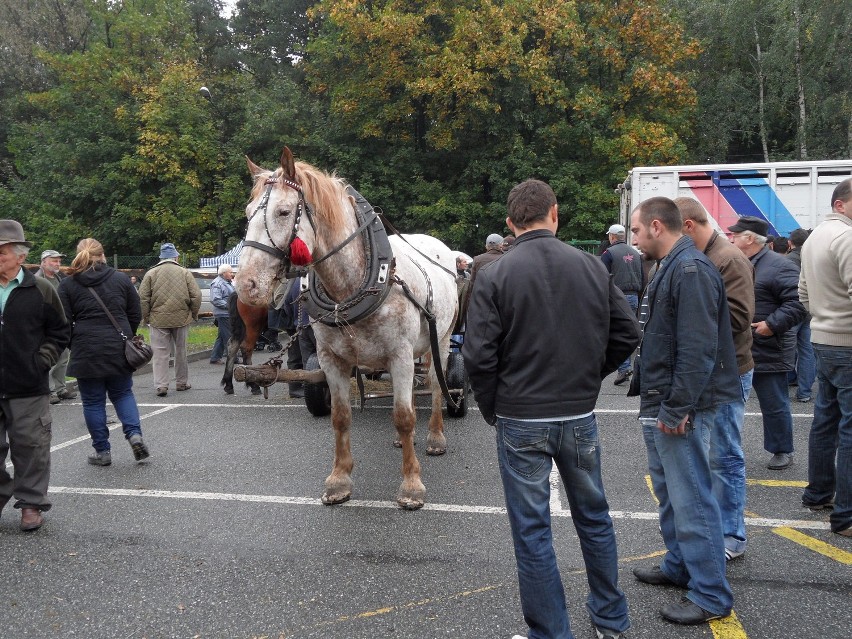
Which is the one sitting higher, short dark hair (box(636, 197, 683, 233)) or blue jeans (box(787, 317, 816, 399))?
short dark hair (box(636, 197, 683, 233))

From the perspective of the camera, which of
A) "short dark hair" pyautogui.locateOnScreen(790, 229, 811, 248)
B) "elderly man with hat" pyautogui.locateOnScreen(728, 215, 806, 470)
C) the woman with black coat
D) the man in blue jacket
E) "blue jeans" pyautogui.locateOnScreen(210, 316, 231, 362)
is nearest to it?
the man in blue jacket

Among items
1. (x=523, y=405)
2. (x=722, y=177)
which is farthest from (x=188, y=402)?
(x=722, y=177)

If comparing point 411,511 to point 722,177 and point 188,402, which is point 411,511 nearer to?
point 188,402

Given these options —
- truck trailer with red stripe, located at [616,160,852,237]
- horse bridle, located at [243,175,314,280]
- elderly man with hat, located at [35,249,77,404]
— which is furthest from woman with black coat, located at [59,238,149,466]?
truck trailer with red stripe, located at [616,160,852,237]

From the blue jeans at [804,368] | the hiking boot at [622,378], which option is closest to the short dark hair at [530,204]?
the blue jeans at [804,368]

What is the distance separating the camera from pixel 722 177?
40.3ft

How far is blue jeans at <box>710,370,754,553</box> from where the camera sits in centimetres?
358

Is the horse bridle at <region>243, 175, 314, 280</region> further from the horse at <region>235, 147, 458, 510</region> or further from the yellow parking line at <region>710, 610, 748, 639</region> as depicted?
the yellow parking line at <region>710, 610, 748, 639</region>

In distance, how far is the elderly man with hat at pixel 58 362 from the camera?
8609 mm

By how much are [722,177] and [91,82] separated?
24519 millimetres

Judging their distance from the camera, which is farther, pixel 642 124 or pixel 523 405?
pixel 642 124

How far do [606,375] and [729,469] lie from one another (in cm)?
121

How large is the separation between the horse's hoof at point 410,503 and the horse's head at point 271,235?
1699 millimetres

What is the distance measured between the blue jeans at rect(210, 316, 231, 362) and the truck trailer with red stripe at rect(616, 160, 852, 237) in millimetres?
7952
